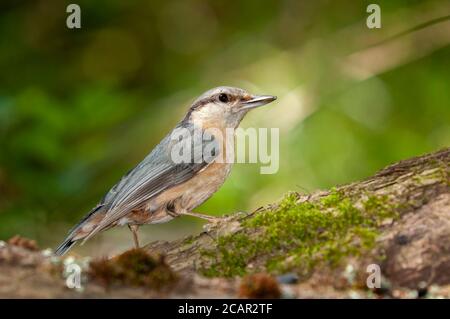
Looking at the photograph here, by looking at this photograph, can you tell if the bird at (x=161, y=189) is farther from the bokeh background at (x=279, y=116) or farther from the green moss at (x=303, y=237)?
the green moss at (x=303, y=237)

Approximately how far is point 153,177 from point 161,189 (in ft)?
0.32

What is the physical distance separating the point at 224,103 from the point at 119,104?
1260 mm

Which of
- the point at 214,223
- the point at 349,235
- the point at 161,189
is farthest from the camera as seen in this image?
the point at 161,189

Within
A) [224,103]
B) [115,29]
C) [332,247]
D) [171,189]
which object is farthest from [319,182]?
[115,29]

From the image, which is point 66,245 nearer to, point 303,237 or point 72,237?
point 72,237

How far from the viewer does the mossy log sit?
3.65m

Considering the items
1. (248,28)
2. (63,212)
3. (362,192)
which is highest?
(248,28)

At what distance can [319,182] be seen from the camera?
20.6ft

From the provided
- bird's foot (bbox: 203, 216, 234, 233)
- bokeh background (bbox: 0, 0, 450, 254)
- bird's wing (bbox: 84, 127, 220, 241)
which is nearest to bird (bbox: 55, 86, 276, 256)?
bird's wing (bbox: 84, 127, 220, 241)

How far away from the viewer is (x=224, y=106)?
5871 mm

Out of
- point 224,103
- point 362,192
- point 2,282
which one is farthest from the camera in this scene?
point 224,103

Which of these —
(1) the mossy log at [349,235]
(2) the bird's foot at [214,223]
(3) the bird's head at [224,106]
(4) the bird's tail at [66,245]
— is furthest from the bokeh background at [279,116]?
(1) the mossy log at [349,235]

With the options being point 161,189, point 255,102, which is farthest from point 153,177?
point 255,102
